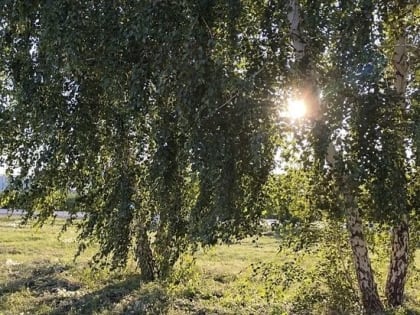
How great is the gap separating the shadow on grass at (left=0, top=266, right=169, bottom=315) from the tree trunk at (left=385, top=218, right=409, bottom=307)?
4.14 metres

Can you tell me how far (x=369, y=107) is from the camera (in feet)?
16.8

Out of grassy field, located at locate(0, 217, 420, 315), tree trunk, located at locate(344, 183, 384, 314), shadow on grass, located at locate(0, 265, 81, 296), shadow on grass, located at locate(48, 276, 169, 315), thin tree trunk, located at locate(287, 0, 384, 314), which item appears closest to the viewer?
thin tree trunk, located at locate(287, 0, 384, 314)

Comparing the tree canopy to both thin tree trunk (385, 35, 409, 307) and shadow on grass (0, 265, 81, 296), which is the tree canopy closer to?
thin tree trunk (385, 35, 409, 307)

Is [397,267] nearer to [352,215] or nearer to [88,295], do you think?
[352,215]

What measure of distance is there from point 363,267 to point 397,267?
4.50ft

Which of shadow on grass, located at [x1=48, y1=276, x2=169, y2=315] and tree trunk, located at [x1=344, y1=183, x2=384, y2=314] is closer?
tree trunk, located at [x1=344, y1=183, x2=384, y2=314]

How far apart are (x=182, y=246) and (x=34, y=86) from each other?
101 inches

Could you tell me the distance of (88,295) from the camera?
1189 centimetres

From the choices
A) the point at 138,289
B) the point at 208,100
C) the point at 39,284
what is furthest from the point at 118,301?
the point at 208,100

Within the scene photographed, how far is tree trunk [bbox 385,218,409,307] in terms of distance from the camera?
8.59 m

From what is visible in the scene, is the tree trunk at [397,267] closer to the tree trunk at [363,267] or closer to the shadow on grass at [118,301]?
the tree trunk at [363,267]

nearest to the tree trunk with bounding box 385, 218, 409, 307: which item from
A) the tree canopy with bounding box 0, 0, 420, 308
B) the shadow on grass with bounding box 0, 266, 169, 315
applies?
the tree canopy with bounding box 0, 0, 420, 308

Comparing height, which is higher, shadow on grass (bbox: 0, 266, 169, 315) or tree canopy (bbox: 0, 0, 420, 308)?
tree canopy (bbox: 0, 0, 420, 308)

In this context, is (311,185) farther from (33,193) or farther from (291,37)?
(33,193)
